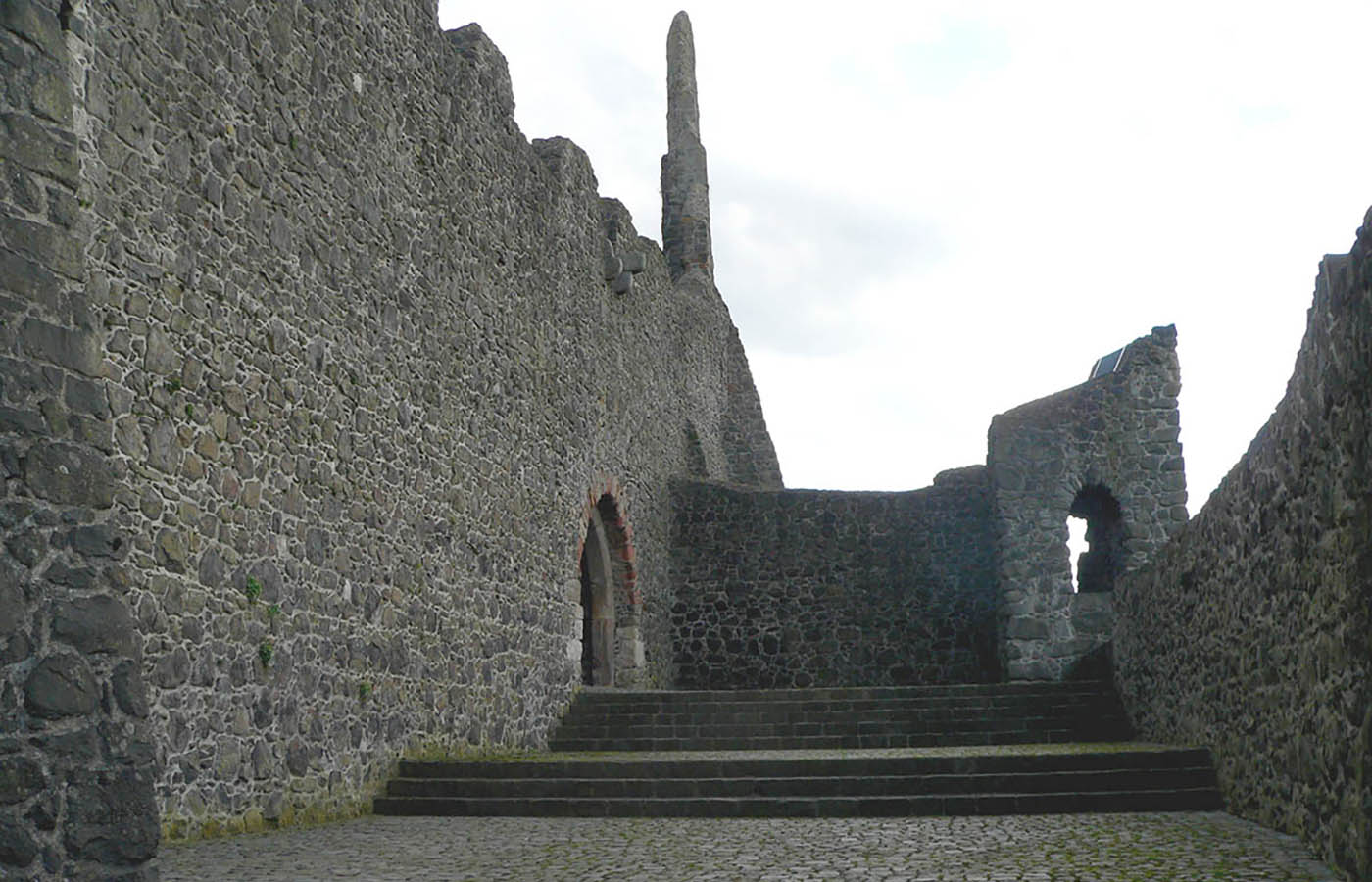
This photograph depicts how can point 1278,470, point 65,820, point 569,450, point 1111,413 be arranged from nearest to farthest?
point 65,820, point 1278,470, point 569,450, point 1111,413

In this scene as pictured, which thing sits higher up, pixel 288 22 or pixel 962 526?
pixel 288 22

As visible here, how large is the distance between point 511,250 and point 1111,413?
26.5 feet

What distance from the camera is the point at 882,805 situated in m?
9.39

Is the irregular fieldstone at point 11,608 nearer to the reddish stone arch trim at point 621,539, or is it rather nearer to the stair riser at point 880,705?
the stair riser at point 880,705

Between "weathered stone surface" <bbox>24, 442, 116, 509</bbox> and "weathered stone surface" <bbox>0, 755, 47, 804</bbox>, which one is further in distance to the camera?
"weathered stone surface" <bbox>24, 442, 116, 509</bbox>

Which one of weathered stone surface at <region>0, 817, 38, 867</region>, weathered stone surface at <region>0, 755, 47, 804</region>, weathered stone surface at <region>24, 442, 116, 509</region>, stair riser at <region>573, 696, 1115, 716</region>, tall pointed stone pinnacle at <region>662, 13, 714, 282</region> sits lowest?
stair riser at <region>573, 696, 1115, 716</region>

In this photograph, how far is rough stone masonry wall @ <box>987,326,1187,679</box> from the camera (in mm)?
16516

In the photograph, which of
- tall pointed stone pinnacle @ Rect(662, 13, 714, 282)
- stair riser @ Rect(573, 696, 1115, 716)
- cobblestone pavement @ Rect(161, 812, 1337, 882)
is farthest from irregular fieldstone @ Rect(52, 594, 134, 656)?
tall pointed stone pinnacle @ Rect(662, 13, 714, 282)

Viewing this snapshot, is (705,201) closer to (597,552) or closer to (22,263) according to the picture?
(597,552)

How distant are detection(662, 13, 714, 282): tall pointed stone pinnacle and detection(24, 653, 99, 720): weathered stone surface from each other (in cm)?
1981

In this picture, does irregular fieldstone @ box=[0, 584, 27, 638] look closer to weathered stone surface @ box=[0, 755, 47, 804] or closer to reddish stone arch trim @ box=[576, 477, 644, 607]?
weathered stone surface @ box=[0, 755, 47, 804]

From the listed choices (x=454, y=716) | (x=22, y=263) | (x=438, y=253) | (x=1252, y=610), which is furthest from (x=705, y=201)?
(x=22, y=263)

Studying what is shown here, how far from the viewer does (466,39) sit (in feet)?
43.7

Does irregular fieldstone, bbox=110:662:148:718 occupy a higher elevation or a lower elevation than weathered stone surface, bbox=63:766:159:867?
higher
